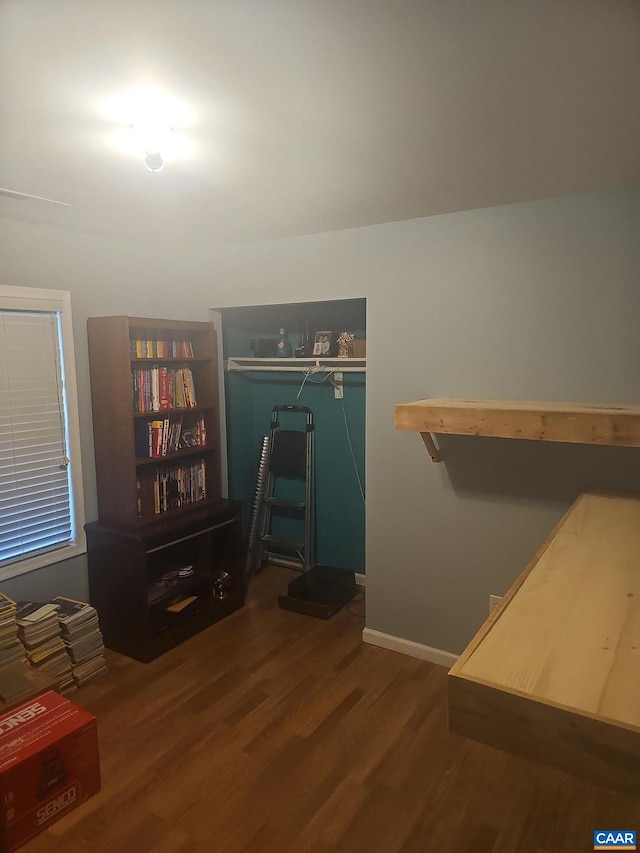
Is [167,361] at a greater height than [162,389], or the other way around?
[167,361]

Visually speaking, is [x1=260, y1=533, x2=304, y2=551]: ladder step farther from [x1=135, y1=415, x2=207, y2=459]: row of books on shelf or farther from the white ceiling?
the white ceiling

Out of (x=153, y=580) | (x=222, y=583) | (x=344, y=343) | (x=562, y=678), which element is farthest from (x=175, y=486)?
(x=562, y=678)

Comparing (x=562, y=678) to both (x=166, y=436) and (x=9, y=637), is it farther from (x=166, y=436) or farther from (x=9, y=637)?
(x=166, y=436)

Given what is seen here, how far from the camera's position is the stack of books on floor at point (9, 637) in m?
2.46

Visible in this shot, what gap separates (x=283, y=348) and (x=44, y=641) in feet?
7.37

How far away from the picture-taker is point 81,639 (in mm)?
2713

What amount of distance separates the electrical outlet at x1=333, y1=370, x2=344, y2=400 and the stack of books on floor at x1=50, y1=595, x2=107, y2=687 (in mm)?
1984

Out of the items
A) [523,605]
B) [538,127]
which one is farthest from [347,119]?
[523,605]

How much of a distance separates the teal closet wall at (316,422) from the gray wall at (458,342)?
0.65 m

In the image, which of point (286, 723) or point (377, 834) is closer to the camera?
point (377, 834)

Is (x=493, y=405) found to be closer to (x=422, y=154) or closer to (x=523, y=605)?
(x=422, y=154)

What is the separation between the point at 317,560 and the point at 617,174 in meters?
3.00

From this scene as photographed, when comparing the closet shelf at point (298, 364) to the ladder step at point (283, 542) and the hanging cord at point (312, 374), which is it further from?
the ladder step at point (283, 542)

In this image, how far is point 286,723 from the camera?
2432 millimetres
